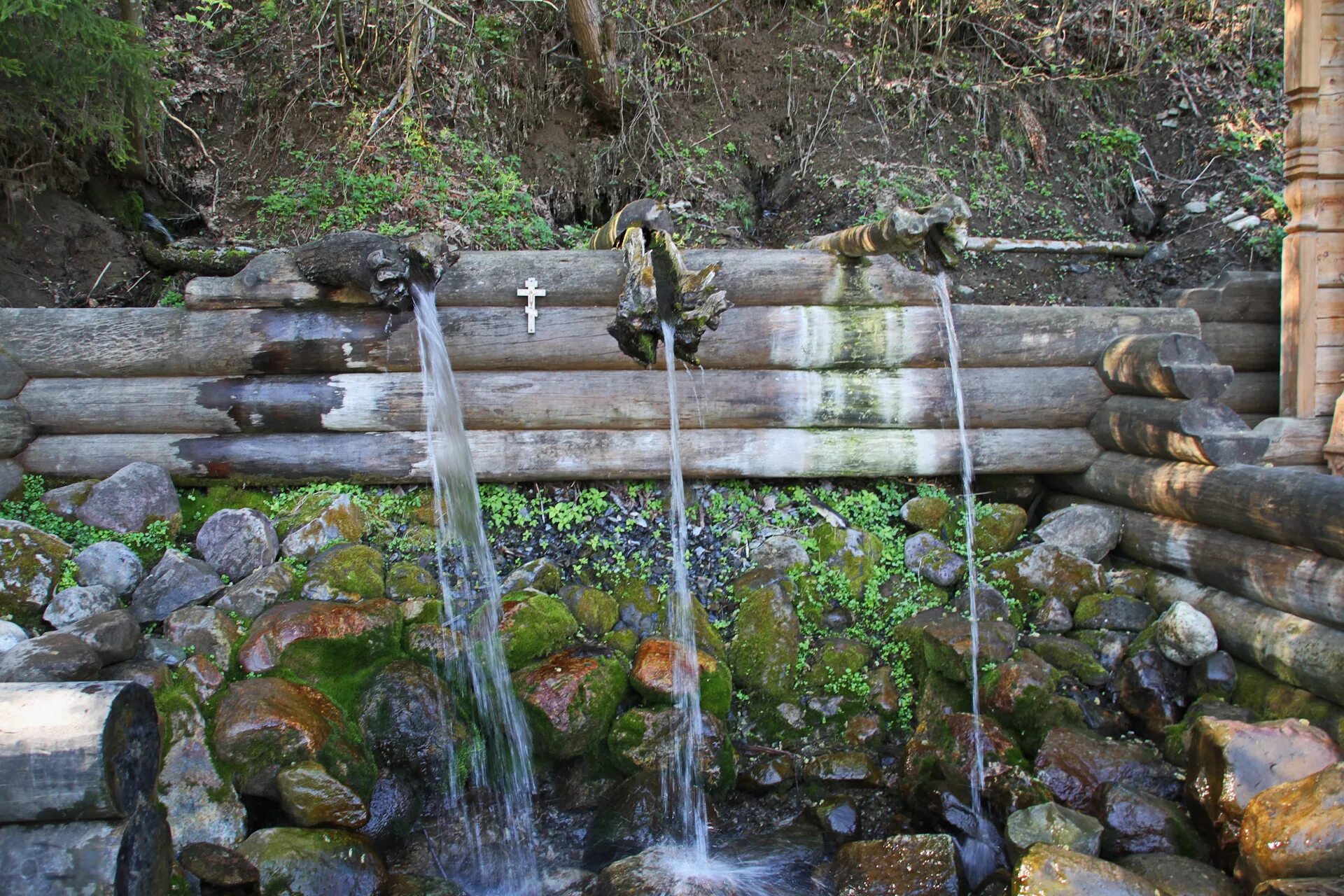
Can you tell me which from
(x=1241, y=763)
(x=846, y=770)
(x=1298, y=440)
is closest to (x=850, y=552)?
(x=846, y=770)

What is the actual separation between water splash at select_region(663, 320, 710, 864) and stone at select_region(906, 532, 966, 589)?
1.63 m

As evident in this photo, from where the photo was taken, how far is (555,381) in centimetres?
642

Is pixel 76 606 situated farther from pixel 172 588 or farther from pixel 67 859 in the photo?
pixel 67 859

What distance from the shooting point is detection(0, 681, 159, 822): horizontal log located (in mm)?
2922

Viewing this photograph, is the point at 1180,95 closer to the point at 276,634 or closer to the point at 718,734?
the point at 718,734

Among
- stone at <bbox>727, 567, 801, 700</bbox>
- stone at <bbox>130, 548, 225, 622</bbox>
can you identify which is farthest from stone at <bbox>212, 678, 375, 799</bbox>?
stone at <bbox>727, 567, 801, 700</bbox>

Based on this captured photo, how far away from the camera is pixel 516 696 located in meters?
5.00

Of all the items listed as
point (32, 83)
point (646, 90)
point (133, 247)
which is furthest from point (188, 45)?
point (646, 90)

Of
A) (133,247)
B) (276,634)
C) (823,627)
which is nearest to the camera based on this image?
(276,634)

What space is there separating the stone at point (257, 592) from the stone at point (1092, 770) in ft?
14.5

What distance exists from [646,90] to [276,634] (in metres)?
7.62

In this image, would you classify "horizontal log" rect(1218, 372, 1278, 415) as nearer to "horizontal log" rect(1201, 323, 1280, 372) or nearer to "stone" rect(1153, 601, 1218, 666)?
"horizontal log" rect(1201, 323, 1280, 372)

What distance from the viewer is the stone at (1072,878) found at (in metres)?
3.52

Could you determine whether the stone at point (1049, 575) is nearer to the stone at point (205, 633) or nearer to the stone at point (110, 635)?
the stone at point (205, 633)
